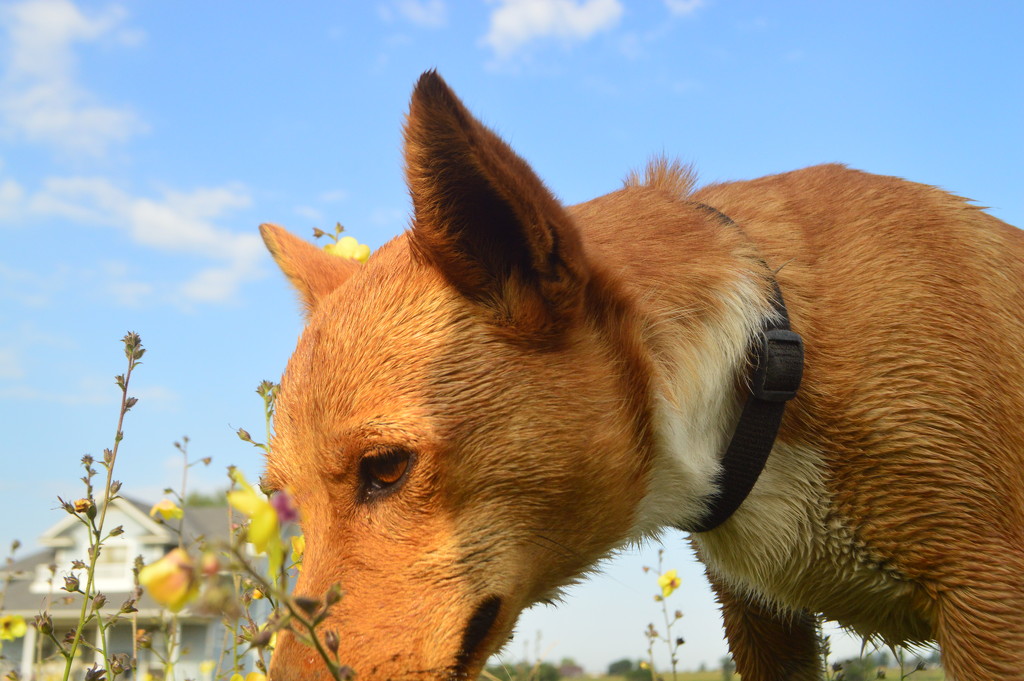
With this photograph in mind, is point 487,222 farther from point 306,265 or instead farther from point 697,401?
point 306,265

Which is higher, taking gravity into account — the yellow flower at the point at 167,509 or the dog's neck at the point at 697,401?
the yellow flower at the point at 167,509

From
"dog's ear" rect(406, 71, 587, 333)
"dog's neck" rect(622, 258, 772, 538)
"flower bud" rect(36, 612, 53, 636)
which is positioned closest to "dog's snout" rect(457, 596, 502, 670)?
"dog's neck" rect(622, 258, 772, 538)

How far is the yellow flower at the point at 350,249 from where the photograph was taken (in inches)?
148

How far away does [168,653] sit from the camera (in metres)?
3.49

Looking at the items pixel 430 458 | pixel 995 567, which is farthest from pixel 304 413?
pixel 995 567

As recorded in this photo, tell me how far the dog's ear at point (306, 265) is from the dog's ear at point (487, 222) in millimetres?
747

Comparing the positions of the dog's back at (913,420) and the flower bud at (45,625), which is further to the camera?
the flower bud at (45,625)

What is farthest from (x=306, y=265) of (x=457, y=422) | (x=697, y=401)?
(x=697, y=401)

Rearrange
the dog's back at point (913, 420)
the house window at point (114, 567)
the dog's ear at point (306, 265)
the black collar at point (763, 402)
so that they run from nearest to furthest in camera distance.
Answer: the dog's back at point (913, 420)
the black collar at point (763, 402)
the dog's ear at point (306, 265)
the house window at point (114, 567)

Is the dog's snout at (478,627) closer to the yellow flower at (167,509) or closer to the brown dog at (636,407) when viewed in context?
the brown dog at (636,407)

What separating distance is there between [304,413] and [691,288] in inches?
47.7

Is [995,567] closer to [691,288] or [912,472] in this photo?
[912,472]

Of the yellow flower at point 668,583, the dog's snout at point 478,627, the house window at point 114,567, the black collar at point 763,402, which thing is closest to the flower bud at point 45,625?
the dog's snout at point 478,627

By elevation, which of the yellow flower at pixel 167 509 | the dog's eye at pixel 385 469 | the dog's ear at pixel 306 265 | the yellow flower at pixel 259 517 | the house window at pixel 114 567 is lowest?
the yellow flower at pixel 259 517
